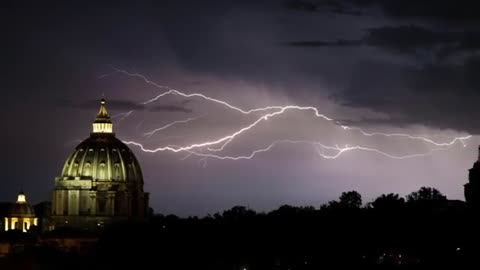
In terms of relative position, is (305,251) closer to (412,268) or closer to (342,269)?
(342,269)

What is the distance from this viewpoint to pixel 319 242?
441ft

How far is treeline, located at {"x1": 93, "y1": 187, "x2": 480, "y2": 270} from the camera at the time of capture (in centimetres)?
12703

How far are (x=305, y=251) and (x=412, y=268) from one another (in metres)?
23.9

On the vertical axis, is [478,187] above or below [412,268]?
above

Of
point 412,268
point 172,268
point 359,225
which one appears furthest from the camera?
→ point 359,225

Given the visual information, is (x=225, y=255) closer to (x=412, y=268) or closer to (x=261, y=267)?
(x=261, y=267)

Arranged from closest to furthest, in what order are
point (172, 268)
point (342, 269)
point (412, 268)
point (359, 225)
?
point (412, 268) < point (342, 269) < point (172, 268) < point (359, 225)

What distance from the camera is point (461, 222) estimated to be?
13550cm

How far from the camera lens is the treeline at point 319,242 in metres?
127

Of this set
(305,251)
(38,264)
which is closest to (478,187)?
(305,251)

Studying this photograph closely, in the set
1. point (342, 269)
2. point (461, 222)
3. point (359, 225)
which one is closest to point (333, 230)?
point (359, 225)

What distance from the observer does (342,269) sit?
117875 millimetres

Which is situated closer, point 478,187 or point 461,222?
point 461,222

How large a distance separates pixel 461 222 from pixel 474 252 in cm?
2030
